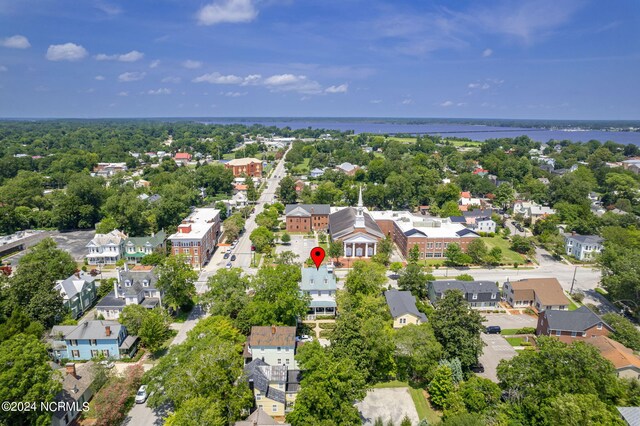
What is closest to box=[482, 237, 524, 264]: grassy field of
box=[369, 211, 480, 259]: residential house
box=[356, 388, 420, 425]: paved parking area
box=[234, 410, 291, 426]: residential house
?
box=[369, 211, 480, 259]: residential house

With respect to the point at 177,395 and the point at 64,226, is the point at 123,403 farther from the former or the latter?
the point at 64,226

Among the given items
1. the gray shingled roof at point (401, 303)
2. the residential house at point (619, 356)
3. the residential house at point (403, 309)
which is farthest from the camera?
the gray shingled roof at point (401, 303)

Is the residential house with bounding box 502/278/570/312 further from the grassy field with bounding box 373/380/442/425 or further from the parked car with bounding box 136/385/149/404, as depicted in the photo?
the parked car with bounding box 136/385/149/404

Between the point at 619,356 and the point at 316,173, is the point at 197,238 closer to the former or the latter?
the point at 619,356

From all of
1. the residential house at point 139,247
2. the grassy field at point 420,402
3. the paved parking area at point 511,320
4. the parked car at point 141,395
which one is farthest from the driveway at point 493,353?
the residential house at point 139,247

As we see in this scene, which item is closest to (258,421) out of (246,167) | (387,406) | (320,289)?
(387,406)

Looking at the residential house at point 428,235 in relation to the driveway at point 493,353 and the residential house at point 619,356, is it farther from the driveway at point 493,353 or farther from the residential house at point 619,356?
the residential house at point 619,356
